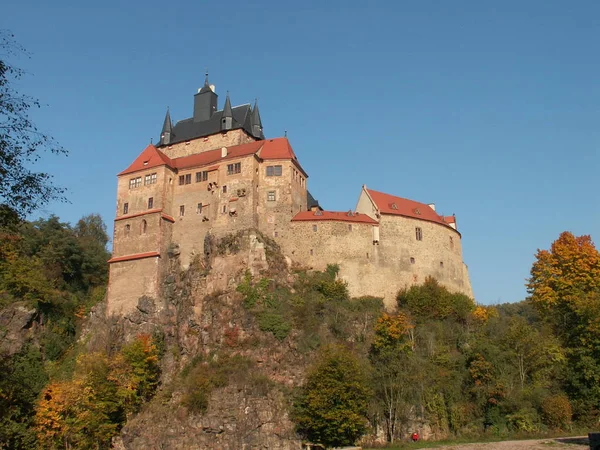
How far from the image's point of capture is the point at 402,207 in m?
54.5

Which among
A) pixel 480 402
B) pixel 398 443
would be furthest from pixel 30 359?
pixel 480 402

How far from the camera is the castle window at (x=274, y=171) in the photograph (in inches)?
2034

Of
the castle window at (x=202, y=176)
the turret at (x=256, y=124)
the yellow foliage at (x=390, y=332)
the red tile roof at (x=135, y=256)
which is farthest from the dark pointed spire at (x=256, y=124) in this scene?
the yellow foliage at (x=390, y=332)

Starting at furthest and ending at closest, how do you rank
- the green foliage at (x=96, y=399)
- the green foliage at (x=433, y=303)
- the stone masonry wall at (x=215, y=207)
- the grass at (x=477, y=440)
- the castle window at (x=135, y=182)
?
1. the castle window at (x=135, y=182)
2. the stone masonry wall at (x=215, y=207)
3. the green foliage at (x=433, y=303)
4. the green foliage at (x=96, y=399)
5. the grass at (x=477, y=440)

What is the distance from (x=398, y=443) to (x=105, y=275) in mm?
36117

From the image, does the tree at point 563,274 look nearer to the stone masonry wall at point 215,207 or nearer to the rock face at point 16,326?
the stone masonry wall at point 215,207

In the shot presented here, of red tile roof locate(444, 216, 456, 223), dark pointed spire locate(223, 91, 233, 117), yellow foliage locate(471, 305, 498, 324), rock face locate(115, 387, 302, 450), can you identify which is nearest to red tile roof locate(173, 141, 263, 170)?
dark pointed spire locate(223, 91, 233, 117)

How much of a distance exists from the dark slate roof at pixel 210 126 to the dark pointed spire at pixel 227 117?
0.34 meters

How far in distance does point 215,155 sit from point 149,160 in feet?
20.1

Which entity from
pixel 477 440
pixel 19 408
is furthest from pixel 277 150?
pixel 477 440

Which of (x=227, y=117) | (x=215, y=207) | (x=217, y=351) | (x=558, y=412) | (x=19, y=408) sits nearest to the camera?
(x=558, y=412)

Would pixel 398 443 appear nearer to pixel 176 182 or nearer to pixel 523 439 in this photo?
pixel 523 439

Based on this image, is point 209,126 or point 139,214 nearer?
point 139,214

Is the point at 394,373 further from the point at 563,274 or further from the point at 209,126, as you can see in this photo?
the point at 209,126
